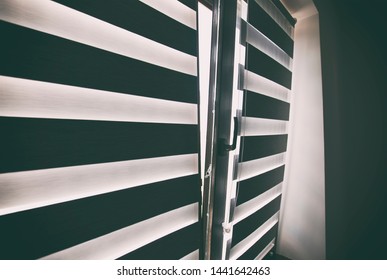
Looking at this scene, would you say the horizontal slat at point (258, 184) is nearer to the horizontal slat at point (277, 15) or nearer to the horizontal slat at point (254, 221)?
the horizontal slat at point (254, 221)

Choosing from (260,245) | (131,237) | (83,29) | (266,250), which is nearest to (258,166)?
(260,245)

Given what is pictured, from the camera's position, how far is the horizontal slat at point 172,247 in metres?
1.00

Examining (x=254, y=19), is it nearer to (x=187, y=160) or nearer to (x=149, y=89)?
(x=149, y=89)

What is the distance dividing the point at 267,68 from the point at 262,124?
571 mm

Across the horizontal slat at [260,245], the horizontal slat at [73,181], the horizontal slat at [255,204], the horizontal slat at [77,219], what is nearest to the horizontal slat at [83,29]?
the horizontal slat at [73,181]

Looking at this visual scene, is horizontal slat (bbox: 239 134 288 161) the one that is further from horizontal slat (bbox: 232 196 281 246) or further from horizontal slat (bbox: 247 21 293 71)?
horizontal slat (bbox: 247 21 293 71)

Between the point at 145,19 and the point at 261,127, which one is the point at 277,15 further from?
the point at 145,19

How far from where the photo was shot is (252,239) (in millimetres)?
1896

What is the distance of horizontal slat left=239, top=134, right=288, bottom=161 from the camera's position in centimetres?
162

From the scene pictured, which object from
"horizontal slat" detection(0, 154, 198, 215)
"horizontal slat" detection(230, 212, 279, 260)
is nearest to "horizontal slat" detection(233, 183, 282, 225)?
"horizontal slat" detection(230, 212, 279, 260)

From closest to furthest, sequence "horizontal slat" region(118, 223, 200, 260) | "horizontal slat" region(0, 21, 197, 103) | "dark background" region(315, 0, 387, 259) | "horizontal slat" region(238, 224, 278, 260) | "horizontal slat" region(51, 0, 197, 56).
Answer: "horizontal slat" region(0, 21, 197, 103) < "horizontal slat" region(51, 0, 197, 56) < "horizontal slat" region(118, 223, 200, 260) < "horizontal slat" region(238, 224, 278, 260) < "dark background" region(315, 0, 387, 259)

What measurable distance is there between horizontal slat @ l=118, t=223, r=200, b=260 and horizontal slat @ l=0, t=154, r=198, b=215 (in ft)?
1.27

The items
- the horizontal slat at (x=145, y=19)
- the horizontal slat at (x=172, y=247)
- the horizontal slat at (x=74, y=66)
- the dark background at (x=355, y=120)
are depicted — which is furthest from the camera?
the dark background at (x=355, y=120)

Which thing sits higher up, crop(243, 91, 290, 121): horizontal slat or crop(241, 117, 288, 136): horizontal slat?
crop(243, 91, 290, 121): horizontal slat
